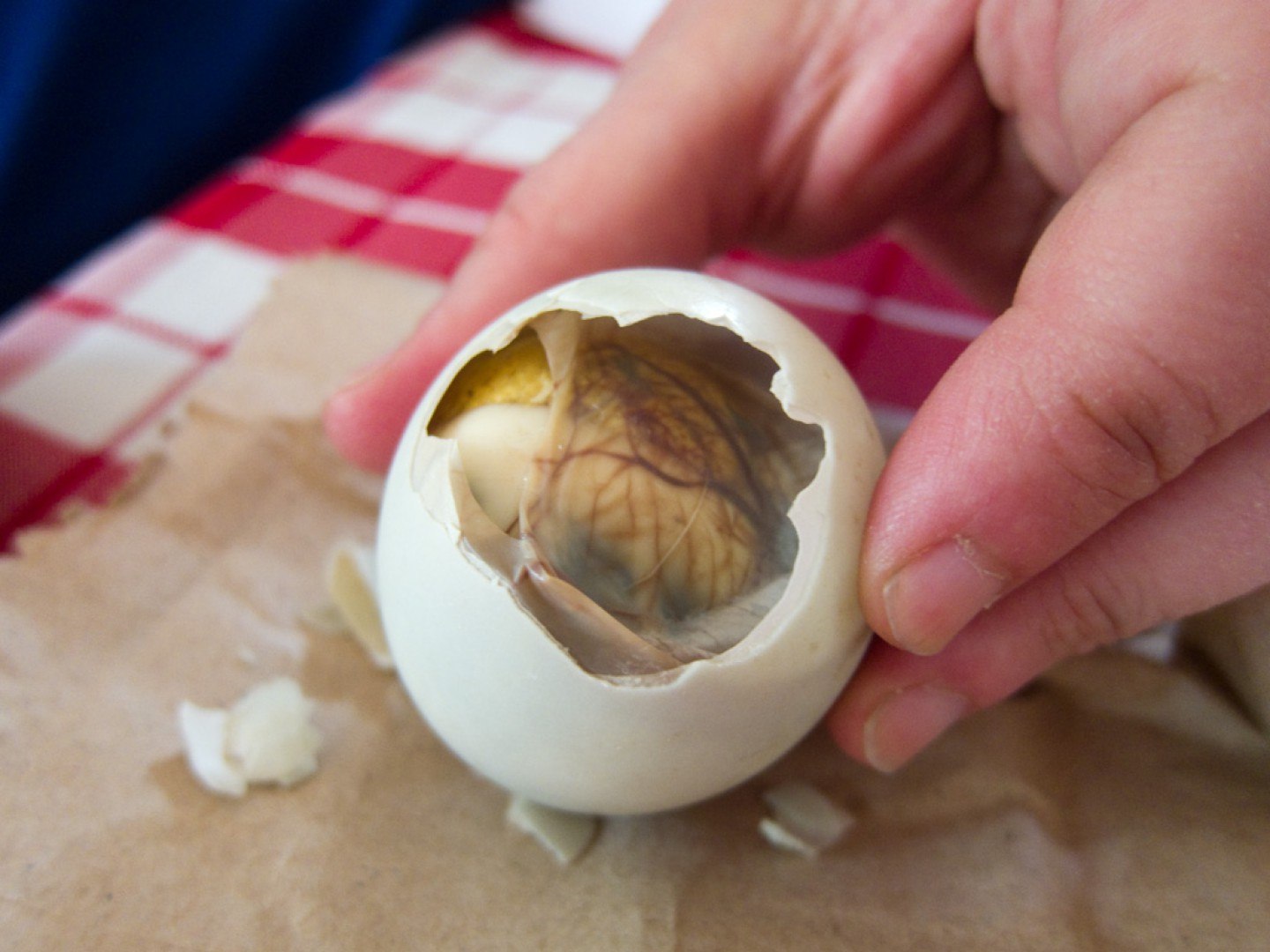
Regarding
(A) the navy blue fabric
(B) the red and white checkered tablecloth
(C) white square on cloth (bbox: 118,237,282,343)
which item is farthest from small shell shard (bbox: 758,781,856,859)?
(A) the navy blue fabric

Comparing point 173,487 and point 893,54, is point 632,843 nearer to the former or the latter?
point 173,487

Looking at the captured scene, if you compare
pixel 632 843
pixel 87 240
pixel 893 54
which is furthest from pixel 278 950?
pixel 87 240

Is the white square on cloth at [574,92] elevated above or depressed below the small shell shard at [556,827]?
above

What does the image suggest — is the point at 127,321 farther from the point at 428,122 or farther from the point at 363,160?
the point at 428,122

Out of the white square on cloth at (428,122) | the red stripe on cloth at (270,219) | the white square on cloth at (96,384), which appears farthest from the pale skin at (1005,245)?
the white square on cloth at (428,122)

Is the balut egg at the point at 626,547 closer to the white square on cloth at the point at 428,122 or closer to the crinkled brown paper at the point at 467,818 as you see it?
the crinkled brown paper at the point at 467,818

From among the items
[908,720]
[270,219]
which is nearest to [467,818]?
[908,720]

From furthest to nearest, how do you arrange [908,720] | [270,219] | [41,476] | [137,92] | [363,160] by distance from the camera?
1. [137,92]
2. [363,160]
3. [270,219]
4. [41,476]
5. [908,720]
